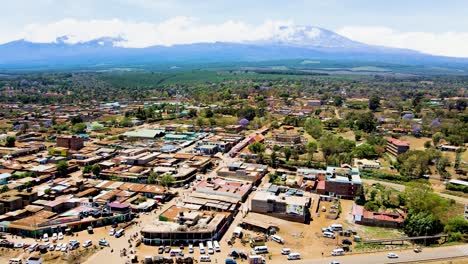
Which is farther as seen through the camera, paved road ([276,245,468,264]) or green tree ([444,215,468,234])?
green tree ([444,215,468,234])

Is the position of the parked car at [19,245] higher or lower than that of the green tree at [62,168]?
lower

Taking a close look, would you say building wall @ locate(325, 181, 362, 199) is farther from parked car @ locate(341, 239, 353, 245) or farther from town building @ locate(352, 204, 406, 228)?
parked car @ locate(341, 239, 353, 245)

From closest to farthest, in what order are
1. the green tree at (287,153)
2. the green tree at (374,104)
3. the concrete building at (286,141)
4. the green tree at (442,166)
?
the green tree at (442,166)
the green tree at (287,153)
the concrete building at (286,141)
the green tree at (374,104)

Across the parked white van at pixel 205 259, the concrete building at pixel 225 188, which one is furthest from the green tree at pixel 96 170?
the parked white van at pixel 205 259

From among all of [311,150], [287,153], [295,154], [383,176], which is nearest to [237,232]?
[287,153]

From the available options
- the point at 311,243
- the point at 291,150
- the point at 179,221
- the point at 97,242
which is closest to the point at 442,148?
the point at 291,150

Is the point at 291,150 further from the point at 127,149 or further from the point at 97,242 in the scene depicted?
the point at 97,242

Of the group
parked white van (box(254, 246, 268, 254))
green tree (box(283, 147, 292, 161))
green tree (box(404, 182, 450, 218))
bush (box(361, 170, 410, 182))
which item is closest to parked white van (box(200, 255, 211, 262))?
parked white van (box(254, 246, 268, 254))

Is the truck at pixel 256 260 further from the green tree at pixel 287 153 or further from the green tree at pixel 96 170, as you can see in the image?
the green tree at pixel 287 153

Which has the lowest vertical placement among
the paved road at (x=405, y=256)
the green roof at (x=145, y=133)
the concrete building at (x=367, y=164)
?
the paved road at (x=405, y=256)
